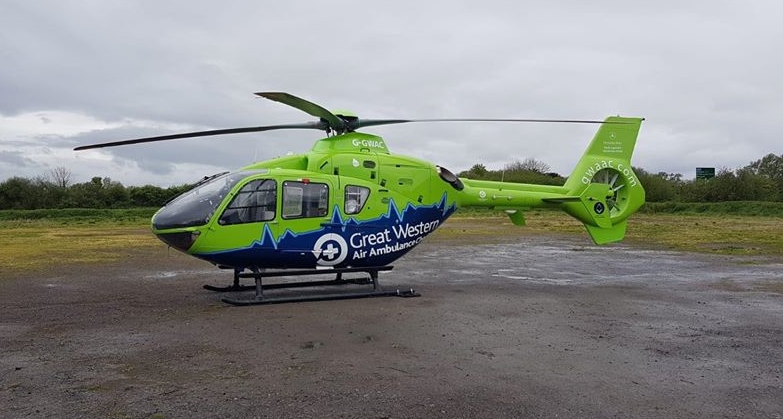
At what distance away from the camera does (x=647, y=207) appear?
163 feet

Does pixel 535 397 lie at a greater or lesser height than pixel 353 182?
lesser

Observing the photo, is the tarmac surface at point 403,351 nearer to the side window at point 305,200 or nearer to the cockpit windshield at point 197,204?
the cockpit windshield at point 197,204

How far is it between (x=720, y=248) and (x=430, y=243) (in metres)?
10.4

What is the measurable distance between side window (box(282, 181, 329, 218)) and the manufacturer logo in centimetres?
47

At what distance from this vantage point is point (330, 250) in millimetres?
10656

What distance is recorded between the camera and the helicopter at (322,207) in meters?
9.89

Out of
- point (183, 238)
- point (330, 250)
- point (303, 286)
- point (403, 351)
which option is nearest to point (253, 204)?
point (183, 238)

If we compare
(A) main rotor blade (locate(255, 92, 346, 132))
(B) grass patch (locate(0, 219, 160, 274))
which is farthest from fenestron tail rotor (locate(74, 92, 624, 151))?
(B) grass patch (locate(0, 219, 160, 274))

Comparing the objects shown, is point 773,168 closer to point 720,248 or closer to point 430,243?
point 720,248

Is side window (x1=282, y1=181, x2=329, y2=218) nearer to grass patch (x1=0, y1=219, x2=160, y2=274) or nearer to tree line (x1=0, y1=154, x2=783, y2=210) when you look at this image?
grass patch (x1=0, y1=219, x2=160, y2=274)

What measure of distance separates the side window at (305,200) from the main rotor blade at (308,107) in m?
1.25

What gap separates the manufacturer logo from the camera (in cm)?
1055

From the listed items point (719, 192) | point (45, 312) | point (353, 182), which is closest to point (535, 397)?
point (353, 182)

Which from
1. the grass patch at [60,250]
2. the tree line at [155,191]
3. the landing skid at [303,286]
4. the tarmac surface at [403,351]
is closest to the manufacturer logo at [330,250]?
the landing skid at [303,286]
